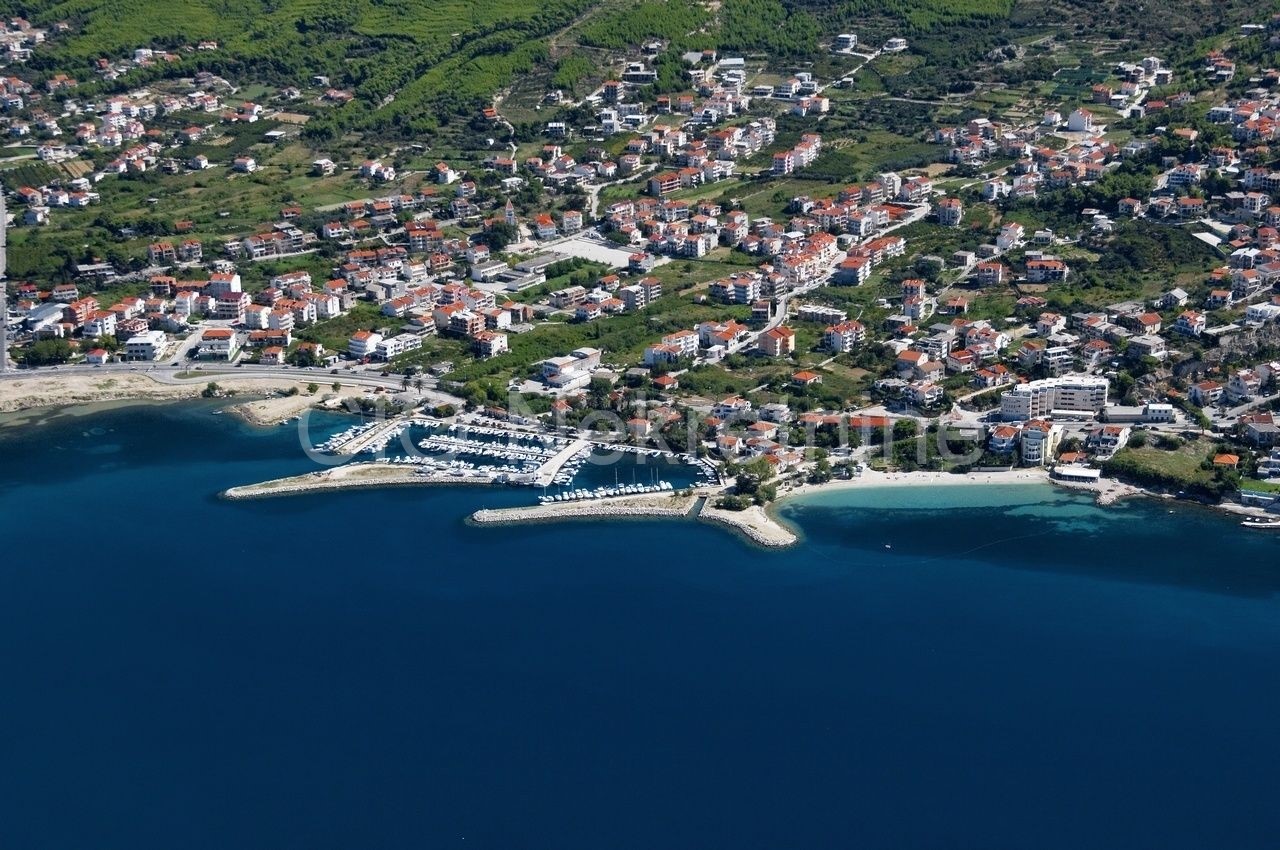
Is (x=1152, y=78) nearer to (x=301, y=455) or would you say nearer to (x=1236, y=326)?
(x=1236, y=326)

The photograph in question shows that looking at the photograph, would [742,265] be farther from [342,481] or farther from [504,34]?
[504,34]

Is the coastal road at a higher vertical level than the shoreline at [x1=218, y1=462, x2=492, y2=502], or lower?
higher

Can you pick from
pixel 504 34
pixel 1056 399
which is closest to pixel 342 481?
pixel 1056 399

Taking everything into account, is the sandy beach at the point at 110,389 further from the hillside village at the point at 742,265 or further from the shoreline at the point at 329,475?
the hillside village at the point at 742,265

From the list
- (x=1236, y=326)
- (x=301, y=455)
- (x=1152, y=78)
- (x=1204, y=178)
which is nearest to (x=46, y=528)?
(x=301, y=455)

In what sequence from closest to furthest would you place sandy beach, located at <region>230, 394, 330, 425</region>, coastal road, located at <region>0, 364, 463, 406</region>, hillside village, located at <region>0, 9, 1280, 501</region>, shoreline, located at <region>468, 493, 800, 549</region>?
shoreline, located at <region>468, 493, 800, 549</region>
hillside village, located at <region>0, 9, 1280, 501</region>
sandy beach, located at <region>230, 394, 330, 425</region>
coastal road, located at <region>0, 364, 463, 406</region>

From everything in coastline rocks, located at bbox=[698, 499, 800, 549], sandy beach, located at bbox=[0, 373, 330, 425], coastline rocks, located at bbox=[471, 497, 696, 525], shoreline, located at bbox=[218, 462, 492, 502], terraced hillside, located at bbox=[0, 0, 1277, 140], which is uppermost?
terraced hillside, located at bbox=[0, 0, 1277, 140]

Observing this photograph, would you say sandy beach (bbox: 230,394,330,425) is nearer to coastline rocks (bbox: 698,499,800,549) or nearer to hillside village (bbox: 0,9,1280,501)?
hillside village (bbox: 0,9,1280,501)

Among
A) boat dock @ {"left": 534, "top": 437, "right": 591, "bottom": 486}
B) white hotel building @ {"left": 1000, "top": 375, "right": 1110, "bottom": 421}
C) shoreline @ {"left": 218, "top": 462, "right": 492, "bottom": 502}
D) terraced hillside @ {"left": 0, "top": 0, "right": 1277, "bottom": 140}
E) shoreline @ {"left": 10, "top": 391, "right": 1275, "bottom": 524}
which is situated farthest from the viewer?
terraced hillside @ {"left": 0, "top": 0, "right": 1277, "bottom": 140}

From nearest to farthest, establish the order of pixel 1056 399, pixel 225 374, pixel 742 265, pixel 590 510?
pixel 590 510 → pixel 1056 399 → pixel 225 374 → pixel 742 265

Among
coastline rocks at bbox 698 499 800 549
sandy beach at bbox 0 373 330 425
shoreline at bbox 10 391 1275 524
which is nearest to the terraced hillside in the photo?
sandy beach at bbox 0 373 330 425
